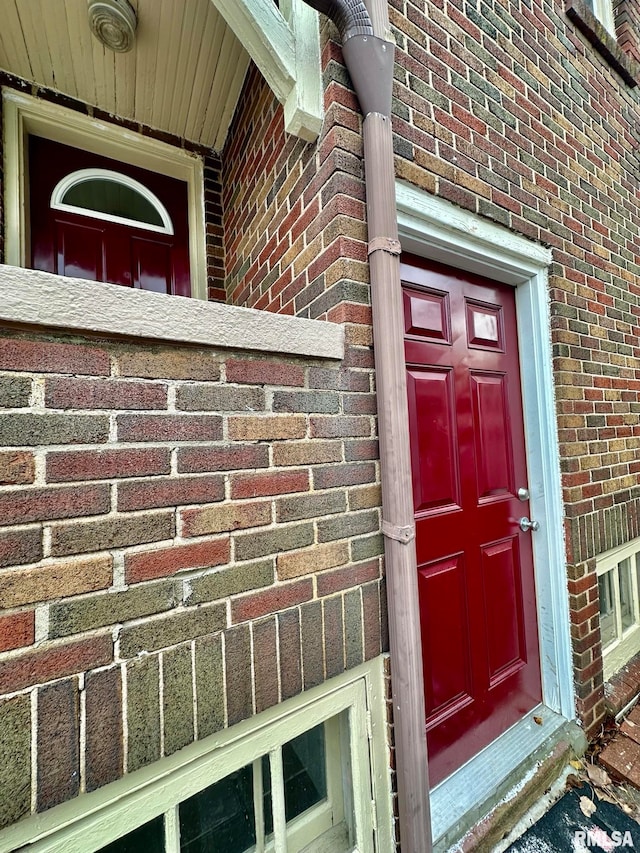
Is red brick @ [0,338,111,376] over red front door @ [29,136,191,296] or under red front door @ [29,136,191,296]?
under

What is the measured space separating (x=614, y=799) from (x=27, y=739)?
2.20 m

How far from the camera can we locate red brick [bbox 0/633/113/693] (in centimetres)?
76

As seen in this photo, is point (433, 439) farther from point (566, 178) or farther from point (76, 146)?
point (76, 146)

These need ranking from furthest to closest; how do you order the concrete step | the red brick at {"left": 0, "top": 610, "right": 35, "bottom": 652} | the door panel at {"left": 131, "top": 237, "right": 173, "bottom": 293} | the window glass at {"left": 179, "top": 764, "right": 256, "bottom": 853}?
the door panel at {"left": 131, "top": 237, "right": 173, "bottom": 293} < the concrete step < the window glass at {"left": 179, "top": 764, "right": 256, "bottom": 853} < the red brick at {"left": 0, "top": 610, "right": 35, "bottom": 652}

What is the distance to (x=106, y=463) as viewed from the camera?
880 mm

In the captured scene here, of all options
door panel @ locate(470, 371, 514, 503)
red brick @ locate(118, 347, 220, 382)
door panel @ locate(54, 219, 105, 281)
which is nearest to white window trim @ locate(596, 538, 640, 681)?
door panel @ locate(470, 371, 514, 503)

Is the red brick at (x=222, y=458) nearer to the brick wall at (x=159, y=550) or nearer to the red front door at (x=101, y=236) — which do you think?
the brick wall at (x=159, y=550)

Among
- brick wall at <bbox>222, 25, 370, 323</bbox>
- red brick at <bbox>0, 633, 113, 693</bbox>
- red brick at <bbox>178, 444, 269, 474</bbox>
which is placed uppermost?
brick wall at <bbox>222, 25, 370, 323</bbox>

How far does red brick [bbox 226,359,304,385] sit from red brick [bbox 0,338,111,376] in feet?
0.99

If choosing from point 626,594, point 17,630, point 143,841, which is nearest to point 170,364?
point 17,630

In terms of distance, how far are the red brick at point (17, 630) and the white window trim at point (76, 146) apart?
1683mm

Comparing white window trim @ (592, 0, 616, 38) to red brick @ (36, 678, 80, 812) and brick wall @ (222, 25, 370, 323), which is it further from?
red brick @ (36, 678, 80, 812)

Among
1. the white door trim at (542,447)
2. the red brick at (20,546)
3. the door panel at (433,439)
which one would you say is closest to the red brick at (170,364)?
the red brick at (20,546)

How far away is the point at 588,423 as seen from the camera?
2084 mm
